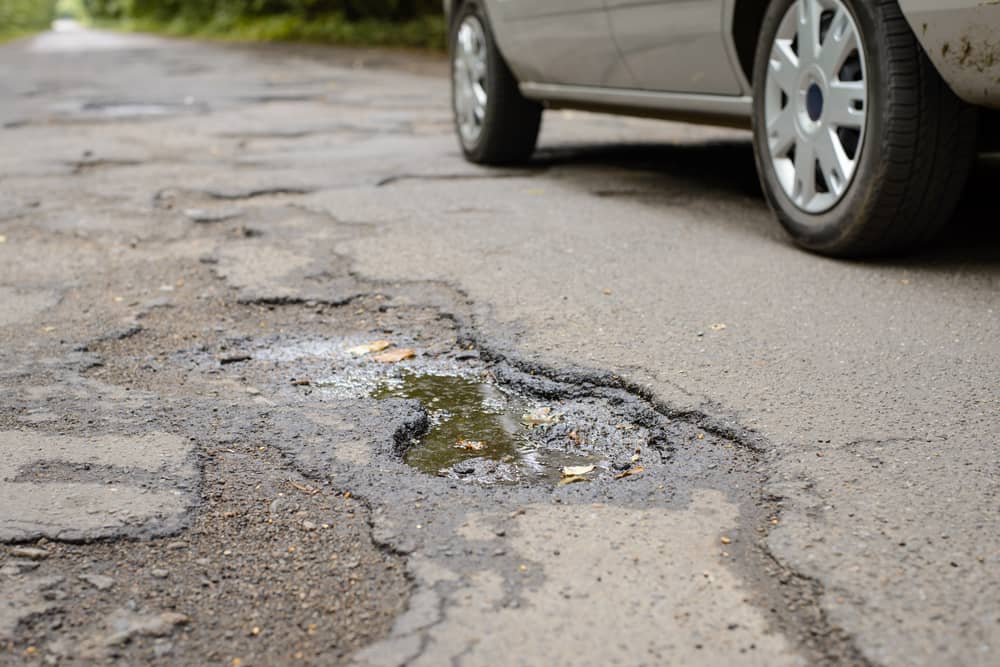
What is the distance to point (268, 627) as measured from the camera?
1.75 metres

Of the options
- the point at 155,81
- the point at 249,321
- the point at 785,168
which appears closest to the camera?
the point at 249,321

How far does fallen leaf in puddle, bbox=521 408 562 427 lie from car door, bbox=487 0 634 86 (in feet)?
8.32

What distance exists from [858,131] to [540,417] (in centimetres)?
175

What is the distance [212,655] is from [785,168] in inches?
117

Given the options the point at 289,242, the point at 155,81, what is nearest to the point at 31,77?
the point at 155,81

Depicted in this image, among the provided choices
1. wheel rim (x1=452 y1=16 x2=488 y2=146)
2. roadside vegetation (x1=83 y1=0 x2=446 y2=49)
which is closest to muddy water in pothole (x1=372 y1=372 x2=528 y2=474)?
wheel rim (x1=452 y1=16 x2=488 y2=146)

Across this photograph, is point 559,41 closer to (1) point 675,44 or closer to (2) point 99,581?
(1) point 675,44

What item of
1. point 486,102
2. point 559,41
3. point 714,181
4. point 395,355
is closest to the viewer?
point 395,355

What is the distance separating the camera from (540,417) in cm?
267

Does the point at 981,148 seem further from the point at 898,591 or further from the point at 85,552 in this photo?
the point at 85,552

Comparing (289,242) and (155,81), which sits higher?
(289,242)

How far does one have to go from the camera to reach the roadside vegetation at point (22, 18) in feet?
92.7

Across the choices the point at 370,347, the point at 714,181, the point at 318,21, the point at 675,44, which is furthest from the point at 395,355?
the point at 318,21

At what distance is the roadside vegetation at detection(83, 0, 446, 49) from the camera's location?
1976 cm
